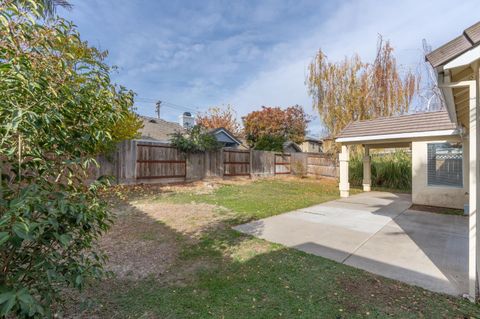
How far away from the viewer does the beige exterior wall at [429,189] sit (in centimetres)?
702

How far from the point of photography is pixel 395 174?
12.0 m

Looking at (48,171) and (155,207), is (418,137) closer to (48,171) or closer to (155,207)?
(155,207)

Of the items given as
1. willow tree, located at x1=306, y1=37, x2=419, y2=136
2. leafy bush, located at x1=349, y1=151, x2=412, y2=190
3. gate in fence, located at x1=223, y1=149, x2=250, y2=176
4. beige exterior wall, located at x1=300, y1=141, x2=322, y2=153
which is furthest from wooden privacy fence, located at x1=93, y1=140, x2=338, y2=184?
beige exterior wall, located at x1=300, y1=141, x2=322, y2=153

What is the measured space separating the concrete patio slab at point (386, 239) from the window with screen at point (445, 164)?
164 cm

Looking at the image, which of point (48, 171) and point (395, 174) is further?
point (395, 174)

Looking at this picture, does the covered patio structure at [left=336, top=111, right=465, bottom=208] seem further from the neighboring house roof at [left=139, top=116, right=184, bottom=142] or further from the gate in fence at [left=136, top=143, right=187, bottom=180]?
the neighboring house roof at [left=139, top=116, right=184, bottom=142]

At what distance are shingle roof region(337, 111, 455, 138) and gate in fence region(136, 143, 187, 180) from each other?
734cm

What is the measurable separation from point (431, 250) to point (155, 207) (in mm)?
6047

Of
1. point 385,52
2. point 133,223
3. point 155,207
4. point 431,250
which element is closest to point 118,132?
point 155,207

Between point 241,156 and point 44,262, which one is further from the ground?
point 241,156

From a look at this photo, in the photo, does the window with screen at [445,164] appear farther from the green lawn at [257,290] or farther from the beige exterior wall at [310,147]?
the beige exterior wall at [310,147]

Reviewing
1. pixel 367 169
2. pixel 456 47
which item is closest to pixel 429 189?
pixel 367 169

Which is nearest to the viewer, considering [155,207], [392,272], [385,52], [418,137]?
[392,272]

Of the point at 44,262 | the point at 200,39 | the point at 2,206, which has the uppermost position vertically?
the point at 200,39
